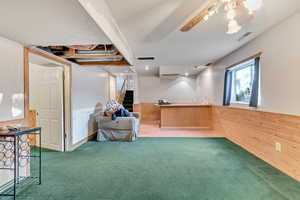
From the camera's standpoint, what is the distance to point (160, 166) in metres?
2.86

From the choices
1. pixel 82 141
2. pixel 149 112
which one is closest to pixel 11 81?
pixel 82 141

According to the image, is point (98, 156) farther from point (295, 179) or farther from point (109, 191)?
point (295, 179)

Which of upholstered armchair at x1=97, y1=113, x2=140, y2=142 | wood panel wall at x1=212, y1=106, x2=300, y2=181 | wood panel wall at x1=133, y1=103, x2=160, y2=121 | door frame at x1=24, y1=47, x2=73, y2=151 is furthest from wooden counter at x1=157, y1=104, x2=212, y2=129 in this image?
door frame at x1=24, y1=47, x2=73, y2=151

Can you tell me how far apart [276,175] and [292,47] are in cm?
188

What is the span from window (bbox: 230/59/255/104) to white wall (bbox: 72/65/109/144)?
3889mm

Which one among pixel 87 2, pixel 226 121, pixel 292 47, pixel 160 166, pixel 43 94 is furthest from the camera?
pixel 226 121

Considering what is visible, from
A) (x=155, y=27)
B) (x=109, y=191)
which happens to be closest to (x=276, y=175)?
(x=109, y=191)

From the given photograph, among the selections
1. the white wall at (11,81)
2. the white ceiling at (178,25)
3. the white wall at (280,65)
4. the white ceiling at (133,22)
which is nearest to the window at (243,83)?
the white wall at (280,65)

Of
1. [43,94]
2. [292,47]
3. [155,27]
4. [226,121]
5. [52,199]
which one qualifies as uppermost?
[155,27]

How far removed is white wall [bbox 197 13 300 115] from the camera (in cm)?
242

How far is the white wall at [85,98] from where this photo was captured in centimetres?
402

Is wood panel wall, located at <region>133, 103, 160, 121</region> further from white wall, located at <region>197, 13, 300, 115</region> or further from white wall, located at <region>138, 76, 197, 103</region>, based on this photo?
white wall, located at <region>197, 13, 300, 115</region>

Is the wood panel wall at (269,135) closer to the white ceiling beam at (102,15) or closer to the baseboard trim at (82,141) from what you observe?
the white ceiling beam at (102,15)

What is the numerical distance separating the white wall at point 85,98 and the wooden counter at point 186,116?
2369mm
